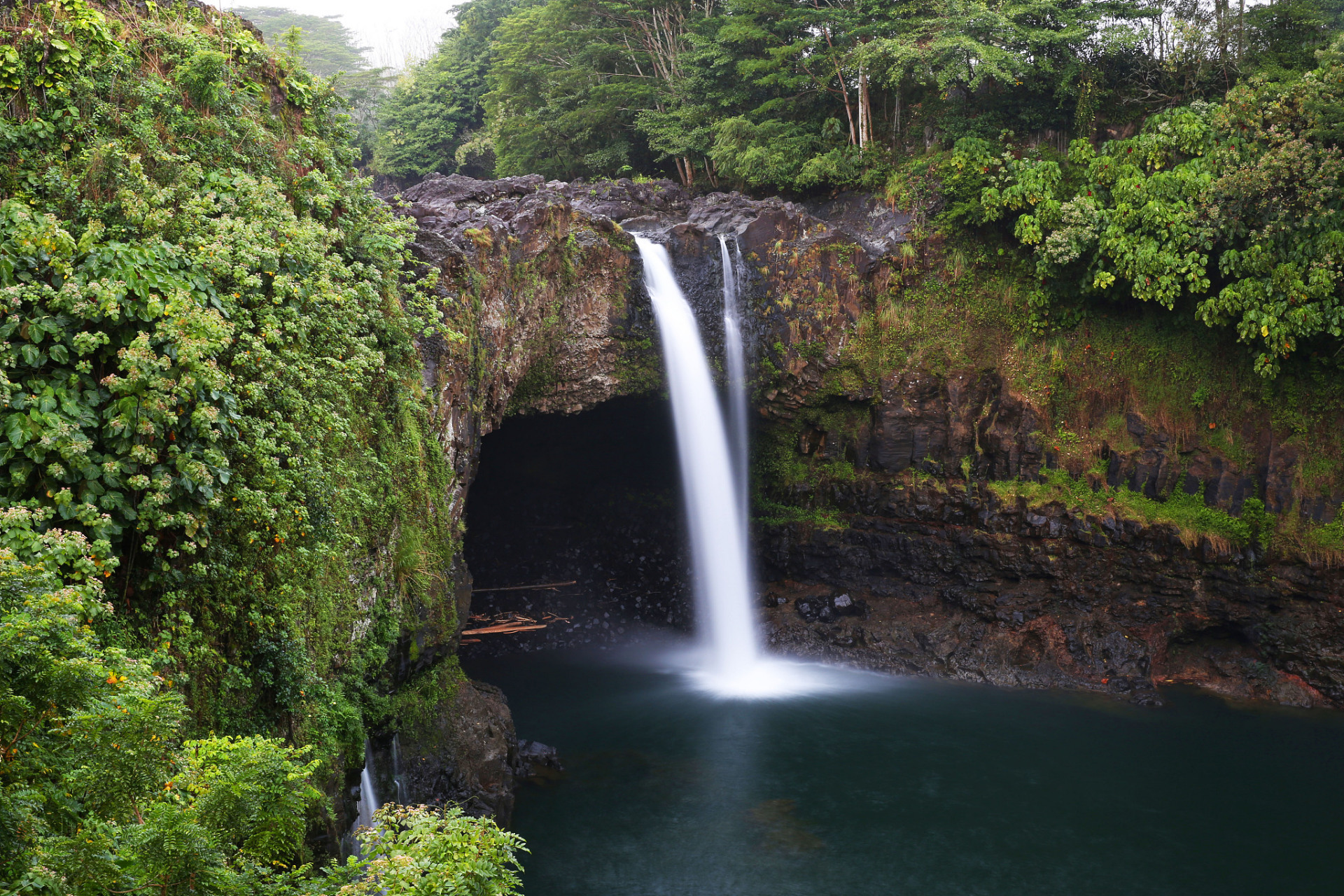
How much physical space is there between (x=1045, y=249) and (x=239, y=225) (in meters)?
11.8

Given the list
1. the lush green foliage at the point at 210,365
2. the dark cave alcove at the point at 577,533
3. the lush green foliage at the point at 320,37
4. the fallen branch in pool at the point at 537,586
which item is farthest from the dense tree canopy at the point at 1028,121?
A: the lush green foliage at the point at 320,37

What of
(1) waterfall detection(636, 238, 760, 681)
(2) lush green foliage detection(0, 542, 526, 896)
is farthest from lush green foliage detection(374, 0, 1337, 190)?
(2) lush green foliage detection(0, 542, 526, 896)

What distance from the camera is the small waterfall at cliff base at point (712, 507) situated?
14820 millimetres

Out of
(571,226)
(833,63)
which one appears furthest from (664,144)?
(571,226)

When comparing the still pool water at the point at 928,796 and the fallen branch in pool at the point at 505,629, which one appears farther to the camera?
the fallen branch in pool at the point at 505,629

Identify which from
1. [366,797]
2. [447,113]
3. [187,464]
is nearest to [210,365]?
[187,464]

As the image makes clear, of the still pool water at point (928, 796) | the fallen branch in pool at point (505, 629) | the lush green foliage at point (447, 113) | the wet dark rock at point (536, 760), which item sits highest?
the lush green foliage at point (447, 113)

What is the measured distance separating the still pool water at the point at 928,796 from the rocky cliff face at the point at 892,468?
0.95 m

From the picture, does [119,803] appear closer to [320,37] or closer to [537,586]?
[537,586]

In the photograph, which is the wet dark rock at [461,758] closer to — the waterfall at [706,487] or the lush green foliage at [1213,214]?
the waterfall at [706,487]

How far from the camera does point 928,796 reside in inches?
415

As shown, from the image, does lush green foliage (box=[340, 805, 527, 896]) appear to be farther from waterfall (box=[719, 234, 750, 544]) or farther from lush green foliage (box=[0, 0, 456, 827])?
waterfall (box=[719, 234, 750, 544])

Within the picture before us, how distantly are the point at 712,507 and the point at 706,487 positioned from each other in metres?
0.39

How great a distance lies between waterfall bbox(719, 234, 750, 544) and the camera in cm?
1535
